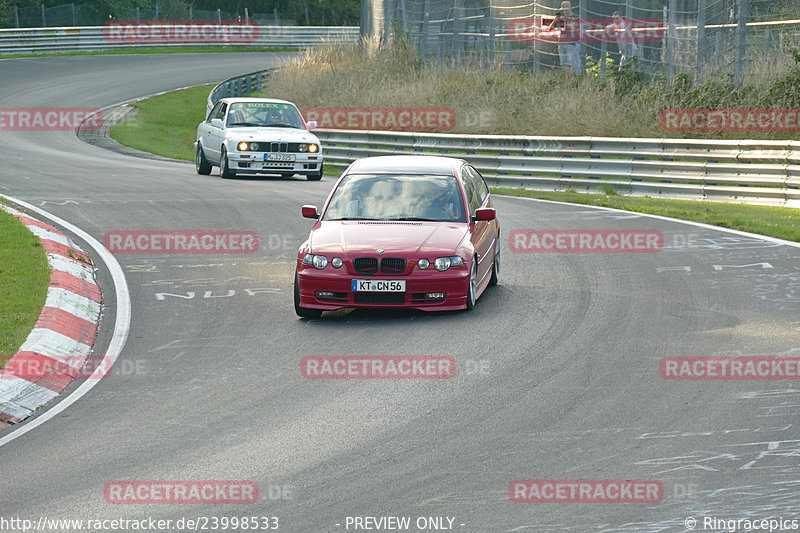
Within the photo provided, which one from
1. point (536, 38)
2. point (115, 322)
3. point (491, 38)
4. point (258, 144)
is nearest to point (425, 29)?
point (491, 38)

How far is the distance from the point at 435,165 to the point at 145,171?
44.0ft

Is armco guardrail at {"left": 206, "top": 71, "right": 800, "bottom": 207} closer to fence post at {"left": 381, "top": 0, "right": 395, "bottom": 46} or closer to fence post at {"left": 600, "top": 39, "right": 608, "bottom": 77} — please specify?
fence post at {"left": 600, "top": 39, "right": 608, "bottom": 77}

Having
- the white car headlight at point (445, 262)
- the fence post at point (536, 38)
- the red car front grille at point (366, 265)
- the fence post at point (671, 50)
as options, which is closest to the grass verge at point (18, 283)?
the red car front grille at point (366, 265)

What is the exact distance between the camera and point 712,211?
1925 cm

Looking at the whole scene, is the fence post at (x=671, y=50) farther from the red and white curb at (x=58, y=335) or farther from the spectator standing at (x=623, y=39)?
the red and white curb at (x=58, y=335)

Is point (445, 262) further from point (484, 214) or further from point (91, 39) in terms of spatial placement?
point (91, 39)

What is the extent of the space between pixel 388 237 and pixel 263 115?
46.8 feet

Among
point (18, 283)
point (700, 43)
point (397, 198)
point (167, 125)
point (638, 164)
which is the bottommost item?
point (167, 125)

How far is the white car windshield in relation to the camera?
2520 centimetres

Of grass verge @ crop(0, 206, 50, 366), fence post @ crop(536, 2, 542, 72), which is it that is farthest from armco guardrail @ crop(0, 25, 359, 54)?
grass verge @ crop(0, 206, 50, 366)

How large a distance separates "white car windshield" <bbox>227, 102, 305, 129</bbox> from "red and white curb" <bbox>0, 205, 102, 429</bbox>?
33.5 ft

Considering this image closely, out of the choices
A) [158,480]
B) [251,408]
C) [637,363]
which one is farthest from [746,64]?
[158,480]

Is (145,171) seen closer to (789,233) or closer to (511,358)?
(789,233)

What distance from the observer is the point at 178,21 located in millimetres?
64438
